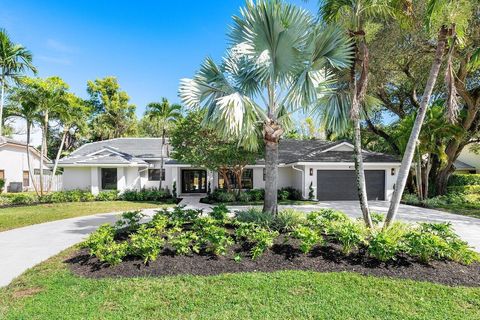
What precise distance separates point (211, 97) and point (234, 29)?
2.04 metres

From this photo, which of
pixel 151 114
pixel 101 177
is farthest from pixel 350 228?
pixel 101 177

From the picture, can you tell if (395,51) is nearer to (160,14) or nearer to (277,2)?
(277,2)

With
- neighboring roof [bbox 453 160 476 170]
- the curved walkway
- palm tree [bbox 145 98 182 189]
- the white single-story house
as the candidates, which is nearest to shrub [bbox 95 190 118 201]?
the white single-story house

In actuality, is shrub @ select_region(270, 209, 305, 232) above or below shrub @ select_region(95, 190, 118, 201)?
above

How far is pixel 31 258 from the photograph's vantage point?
617 cm

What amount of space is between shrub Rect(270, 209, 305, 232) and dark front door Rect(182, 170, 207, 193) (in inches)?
544

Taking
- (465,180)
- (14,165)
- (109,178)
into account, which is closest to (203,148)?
(109,178)

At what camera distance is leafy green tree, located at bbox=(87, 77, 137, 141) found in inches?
1235

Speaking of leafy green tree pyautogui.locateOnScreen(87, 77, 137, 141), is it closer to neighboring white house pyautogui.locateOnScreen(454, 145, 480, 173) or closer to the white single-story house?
the white single-story house

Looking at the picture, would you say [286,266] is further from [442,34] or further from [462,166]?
[462,166]

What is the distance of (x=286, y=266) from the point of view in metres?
5.18

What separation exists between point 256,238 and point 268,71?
14.9 ft

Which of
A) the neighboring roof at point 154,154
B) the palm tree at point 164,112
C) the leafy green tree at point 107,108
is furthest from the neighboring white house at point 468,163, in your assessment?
the leafy green tree at point 107,108

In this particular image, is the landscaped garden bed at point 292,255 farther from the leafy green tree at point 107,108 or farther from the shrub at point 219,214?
the leafy green tree at point 107,108
